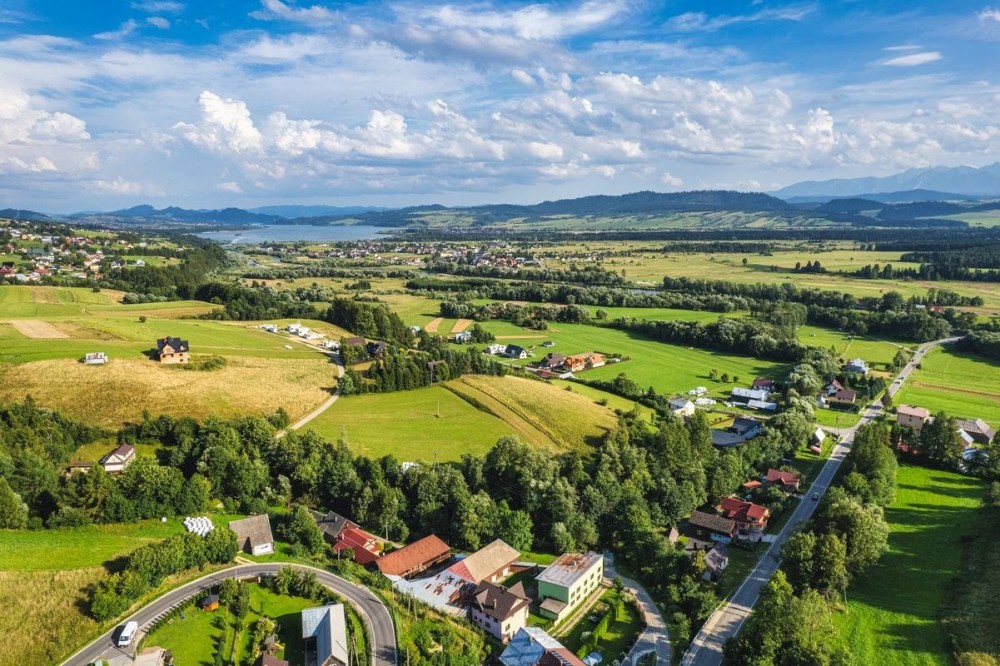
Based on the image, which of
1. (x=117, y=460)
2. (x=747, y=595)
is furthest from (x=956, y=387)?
(x=117, y=460)

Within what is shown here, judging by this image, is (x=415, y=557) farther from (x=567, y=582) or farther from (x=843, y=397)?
(x=843, y=397)

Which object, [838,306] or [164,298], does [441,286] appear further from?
[838,306]

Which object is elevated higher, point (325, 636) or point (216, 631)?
point (325, 636)

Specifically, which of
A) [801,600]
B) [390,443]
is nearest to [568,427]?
[390,443]

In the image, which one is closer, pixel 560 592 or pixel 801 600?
pixel 801 600

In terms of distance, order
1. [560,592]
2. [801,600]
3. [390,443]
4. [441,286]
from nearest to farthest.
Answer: [801,600]
[560,592]
[390,443]
[441,286]

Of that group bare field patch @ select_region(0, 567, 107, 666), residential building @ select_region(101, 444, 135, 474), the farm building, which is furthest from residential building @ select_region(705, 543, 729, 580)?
the farm building

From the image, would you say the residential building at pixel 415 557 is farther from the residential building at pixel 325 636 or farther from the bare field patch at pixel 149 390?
the bare field patch at pixel 149 390
